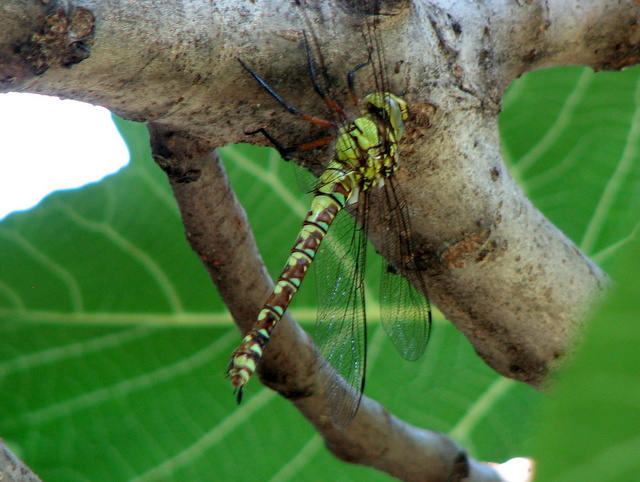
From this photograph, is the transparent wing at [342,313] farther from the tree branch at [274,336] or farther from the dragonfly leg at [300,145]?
the dragonfly leg at [300,145]

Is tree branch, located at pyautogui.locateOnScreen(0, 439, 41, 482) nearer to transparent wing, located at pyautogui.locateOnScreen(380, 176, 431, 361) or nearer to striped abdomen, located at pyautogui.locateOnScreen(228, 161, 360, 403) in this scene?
striped abdomen, located at pyautogui.locateOnScreen(228, 161, 360, 403)

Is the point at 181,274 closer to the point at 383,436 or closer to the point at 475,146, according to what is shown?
the point at 383,436

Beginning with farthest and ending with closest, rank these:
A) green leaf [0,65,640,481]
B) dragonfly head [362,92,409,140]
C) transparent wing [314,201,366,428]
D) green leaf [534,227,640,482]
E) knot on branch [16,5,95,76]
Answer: green leaf [0,65,640,481], transparent wing [314,201,366,428], dragonfly head [362,92,409,140], knot on branch [16,5,95,76], green leaf [534,227,640,482]

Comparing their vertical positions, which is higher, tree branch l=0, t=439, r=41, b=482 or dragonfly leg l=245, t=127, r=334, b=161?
dragonfly leg l=245, t=127, r=334, b=161

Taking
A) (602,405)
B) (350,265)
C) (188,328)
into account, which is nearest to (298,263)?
(350,265)

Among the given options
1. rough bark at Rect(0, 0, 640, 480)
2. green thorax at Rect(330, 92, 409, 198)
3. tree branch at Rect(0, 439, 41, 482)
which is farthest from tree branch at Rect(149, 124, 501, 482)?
tree branch at Rect(0, 439, 41, 482)

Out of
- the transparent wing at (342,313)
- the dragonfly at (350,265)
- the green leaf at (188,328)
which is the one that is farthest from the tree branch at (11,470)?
the green leaf at (188,328)

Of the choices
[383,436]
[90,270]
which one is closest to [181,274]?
[90,270]
